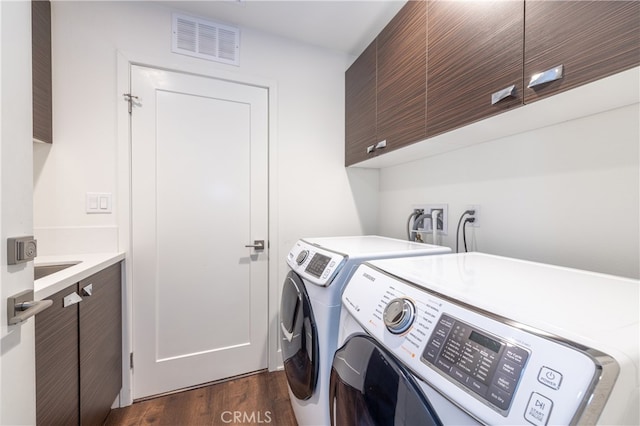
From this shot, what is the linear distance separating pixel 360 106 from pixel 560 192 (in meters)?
1.22

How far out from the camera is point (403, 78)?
1353mm

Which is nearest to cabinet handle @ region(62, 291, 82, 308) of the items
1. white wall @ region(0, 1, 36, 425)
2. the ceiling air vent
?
white wall @ region(0, 1, 36, 425)

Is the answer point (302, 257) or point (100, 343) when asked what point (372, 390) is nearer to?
point (302, 257)

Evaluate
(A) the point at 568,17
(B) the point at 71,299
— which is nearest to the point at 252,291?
(B) the point at 71,299

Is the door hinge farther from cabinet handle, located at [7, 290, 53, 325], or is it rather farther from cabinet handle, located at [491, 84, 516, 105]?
cabinet handle, located at [491, 84, 516, 105]

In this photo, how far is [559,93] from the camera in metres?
0.75

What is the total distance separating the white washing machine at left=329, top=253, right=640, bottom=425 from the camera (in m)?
0.33

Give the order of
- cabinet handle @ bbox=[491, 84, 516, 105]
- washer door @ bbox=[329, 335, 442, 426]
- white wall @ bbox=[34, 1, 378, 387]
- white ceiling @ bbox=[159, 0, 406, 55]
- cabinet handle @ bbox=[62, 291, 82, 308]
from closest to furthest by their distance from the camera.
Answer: washer door @ bbox=[329, 335, 442, 426]
cabinet handle @ bbox=[491, 84, 516, 105]
cabinet handle @ bbox=[62, 291, 82, 308]
white wall @ bbox=[34, 1, 378, 387]
white ceiling @ bbox=[159, 0, 406, 55]

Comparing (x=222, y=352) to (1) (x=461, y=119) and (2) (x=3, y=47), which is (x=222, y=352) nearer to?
(2) (x=3, y=47)

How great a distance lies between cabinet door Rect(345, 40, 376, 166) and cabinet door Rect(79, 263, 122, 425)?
165cm

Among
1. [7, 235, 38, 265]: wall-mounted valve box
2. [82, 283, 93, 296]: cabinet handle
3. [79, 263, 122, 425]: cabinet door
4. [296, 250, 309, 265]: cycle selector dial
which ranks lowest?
[79, 263, 122, 425]: cabinet door

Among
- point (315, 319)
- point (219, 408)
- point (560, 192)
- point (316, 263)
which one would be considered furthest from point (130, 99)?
point (560, 192)

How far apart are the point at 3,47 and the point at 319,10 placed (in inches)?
59.9

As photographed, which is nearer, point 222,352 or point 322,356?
point 322,356
